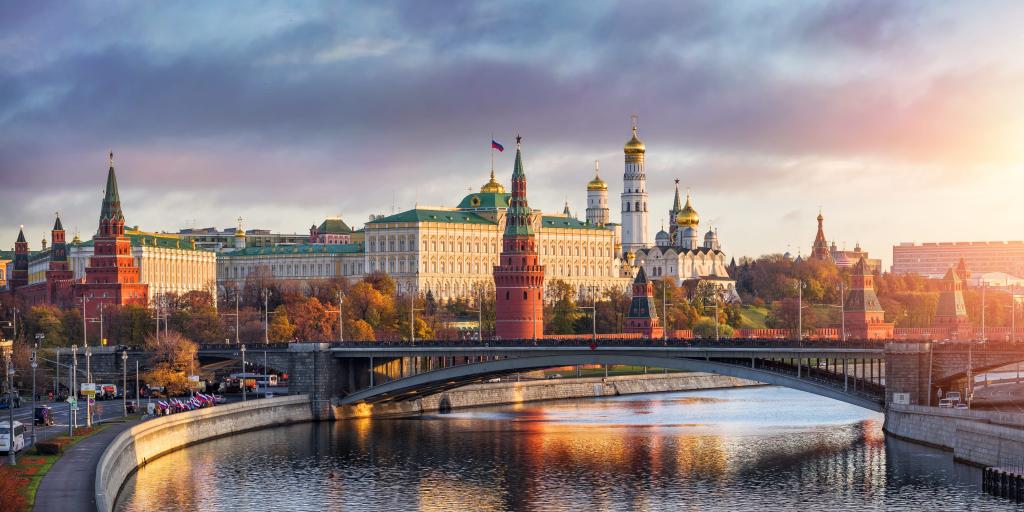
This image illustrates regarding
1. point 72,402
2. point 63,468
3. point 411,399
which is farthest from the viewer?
point 411,399

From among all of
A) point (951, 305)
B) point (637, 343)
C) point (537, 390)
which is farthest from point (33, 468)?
point (951, 305)

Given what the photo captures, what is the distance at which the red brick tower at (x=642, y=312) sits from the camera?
174250mm

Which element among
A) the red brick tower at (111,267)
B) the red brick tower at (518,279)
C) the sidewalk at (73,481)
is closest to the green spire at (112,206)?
the red brick tower at (111,267)

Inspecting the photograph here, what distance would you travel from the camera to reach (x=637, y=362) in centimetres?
10731

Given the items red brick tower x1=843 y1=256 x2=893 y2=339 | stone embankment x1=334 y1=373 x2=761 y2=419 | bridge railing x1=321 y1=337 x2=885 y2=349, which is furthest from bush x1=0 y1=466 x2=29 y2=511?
red brick tower x1=843 y1=256 x2=893 y2=339

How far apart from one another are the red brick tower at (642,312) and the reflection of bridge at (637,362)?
38946mm

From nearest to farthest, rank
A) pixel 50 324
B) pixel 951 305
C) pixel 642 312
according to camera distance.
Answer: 1. pixel 50 324
2. pixel 642 312
3. pixel 951 305

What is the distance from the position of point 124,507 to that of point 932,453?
133ft

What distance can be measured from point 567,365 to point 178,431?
25972 mm

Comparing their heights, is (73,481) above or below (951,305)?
below

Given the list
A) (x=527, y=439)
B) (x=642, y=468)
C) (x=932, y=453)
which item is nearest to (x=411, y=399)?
(x=527, y=439)

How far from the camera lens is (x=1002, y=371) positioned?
461ft

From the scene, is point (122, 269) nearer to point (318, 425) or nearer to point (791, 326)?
point (791, 326)

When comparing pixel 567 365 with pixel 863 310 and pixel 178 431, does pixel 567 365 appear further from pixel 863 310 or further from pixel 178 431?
pixel 863 310
